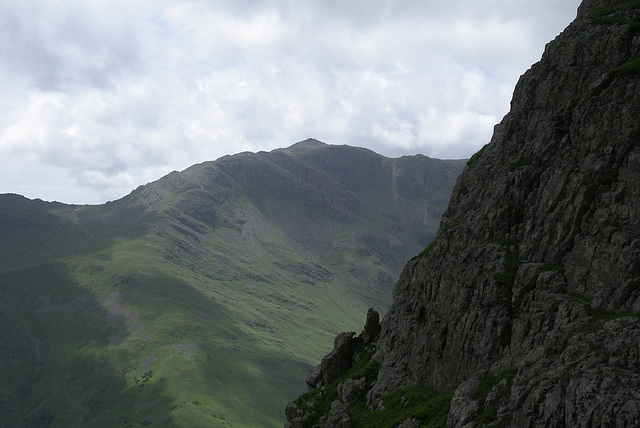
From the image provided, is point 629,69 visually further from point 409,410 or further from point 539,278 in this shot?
point 409,410

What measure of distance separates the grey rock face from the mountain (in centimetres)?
14

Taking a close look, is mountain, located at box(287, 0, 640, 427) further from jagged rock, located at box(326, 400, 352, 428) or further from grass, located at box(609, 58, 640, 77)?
jagged rock, located at box(326, 400, 352, 428)

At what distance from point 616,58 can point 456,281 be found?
111 feet

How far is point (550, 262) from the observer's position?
57.1m

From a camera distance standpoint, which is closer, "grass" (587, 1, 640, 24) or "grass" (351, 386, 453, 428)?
"grass" (351, 386, 453, 428)

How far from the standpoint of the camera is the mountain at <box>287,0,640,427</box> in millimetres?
42906

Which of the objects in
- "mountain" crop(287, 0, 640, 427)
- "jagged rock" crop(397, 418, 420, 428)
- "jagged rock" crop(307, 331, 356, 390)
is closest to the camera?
"mountain" crop(287, 0, 640, 427)

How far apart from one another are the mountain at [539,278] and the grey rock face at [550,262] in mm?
144

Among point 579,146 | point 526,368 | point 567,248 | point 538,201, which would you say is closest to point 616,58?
point 579,146

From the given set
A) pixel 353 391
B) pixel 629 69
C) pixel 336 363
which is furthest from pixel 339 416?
pixel 629 69

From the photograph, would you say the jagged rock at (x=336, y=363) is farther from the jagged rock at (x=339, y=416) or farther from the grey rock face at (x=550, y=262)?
the jagged rock at (x=339, y=416)

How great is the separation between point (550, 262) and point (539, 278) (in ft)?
10.3

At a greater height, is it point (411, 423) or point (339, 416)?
point (411, 423)

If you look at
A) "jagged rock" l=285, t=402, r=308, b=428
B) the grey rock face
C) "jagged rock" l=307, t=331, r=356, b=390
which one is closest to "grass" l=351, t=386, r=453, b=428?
the grey rock face
